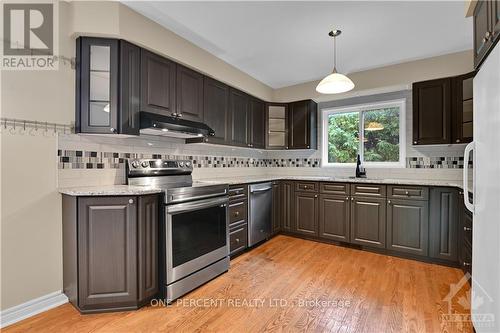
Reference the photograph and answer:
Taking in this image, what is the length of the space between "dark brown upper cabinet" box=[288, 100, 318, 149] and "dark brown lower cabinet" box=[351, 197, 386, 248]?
129 centimetres

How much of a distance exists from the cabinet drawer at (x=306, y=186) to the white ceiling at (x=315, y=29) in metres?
1.77

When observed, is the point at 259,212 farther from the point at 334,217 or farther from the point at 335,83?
the point at 335,83

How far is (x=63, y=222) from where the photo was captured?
2.12 metres

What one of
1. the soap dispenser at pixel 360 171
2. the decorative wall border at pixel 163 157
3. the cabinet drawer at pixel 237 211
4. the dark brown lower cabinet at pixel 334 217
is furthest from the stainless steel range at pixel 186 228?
the soap dispenser at pixel 360 171

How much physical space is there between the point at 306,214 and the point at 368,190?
37.9 inches

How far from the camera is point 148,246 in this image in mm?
2041

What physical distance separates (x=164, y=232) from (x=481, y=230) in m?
2.22

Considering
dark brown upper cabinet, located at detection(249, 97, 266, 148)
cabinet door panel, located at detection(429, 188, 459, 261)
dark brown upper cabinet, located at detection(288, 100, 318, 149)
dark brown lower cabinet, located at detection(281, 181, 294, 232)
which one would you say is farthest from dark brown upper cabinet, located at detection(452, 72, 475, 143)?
dark brown upper cabinet, located at detection(249, 97, 266, 148)

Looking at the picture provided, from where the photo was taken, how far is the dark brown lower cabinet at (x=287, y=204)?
3.94 m

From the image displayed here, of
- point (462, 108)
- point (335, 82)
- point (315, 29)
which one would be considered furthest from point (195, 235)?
point (462, 108)

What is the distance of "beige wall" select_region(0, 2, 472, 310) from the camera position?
1.86 meters

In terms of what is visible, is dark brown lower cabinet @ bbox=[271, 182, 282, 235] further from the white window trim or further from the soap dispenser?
the soap dispenser

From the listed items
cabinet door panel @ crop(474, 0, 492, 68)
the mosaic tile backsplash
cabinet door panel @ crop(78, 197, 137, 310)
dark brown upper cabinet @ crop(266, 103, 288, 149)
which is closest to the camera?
cabinet door panel @ crop(474, 0, 492, 68)

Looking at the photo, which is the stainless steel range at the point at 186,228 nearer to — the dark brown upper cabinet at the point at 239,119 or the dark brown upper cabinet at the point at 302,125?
the dark brown upper cabinet at the point at 239,119
